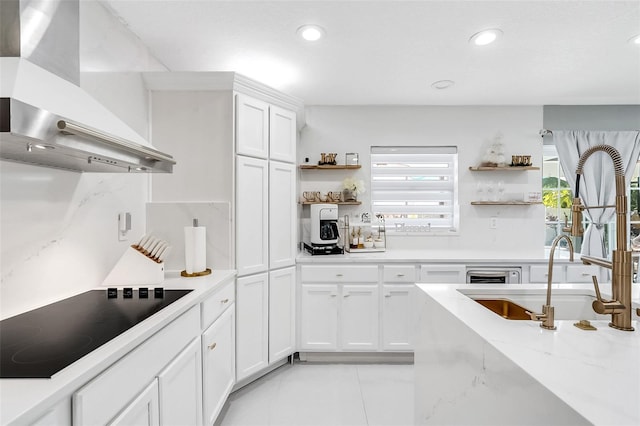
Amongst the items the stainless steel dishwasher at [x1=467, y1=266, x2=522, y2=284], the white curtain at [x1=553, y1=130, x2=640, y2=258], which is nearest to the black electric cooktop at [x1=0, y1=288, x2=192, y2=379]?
the stainless steel dishwasher at [x1=467, y1=266, x2=522, y2=284]

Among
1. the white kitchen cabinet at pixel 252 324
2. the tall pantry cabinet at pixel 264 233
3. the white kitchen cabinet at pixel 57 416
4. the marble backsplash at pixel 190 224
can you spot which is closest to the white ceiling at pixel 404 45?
the tall pantry cabinet at pixel 264 233

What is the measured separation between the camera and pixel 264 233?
8.54 feet

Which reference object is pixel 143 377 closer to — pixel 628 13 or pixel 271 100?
pixel 271 100

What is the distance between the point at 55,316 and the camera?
1.30 m

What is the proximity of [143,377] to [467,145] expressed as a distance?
3.63 meters

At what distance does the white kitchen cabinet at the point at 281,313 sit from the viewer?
2.67 metres

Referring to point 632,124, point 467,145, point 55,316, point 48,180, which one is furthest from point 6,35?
point 632,124

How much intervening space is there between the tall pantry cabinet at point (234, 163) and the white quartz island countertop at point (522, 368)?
53.9 inches

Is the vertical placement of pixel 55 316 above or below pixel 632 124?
below

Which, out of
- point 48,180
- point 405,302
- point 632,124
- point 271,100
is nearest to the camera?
point 48,180

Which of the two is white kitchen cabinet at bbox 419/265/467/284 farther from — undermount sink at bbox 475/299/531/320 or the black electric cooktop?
the black electric cooktop

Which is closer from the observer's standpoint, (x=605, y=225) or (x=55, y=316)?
(x=55, y=316)

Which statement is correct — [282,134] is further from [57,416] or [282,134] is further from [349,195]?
[57,416]

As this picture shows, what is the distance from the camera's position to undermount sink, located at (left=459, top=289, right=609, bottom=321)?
4.93ft
